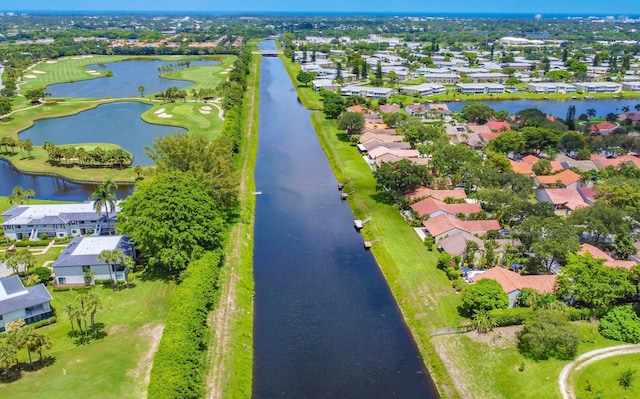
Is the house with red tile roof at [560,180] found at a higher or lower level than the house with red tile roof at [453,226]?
higher

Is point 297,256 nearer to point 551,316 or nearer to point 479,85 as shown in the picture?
point 551,316

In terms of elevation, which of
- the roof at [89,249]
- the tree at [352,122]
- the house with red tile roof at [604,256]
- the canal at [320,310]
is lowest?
the canal at [320,310]

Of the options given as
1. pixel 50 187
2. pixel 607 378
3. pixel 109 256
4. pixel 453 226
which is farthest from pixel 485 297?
pixel 50 187

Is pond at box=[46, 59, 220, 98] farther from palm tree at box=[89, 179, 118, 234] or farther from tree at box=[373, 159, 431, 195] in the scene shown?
tree at box=[373, 159, 431, 195]

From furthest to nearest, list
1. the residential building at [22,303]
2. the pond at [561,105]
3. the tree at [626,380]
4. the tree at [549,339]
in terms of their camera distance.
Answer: the pond at [561,105] → the residential building at [22,303] → the tree at [549,339] → the tree at [626,380]

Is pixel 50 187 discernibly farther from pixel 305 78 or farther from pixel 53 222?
pixel 305 78

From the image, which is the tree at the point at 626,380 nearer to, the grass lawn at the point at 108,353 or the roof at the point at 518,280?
the roof at the point at 518,280

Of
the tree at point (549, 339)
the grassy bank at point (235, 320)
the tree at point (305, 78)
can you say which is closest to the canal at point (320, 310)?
the grassy bank at point (235, 320)
